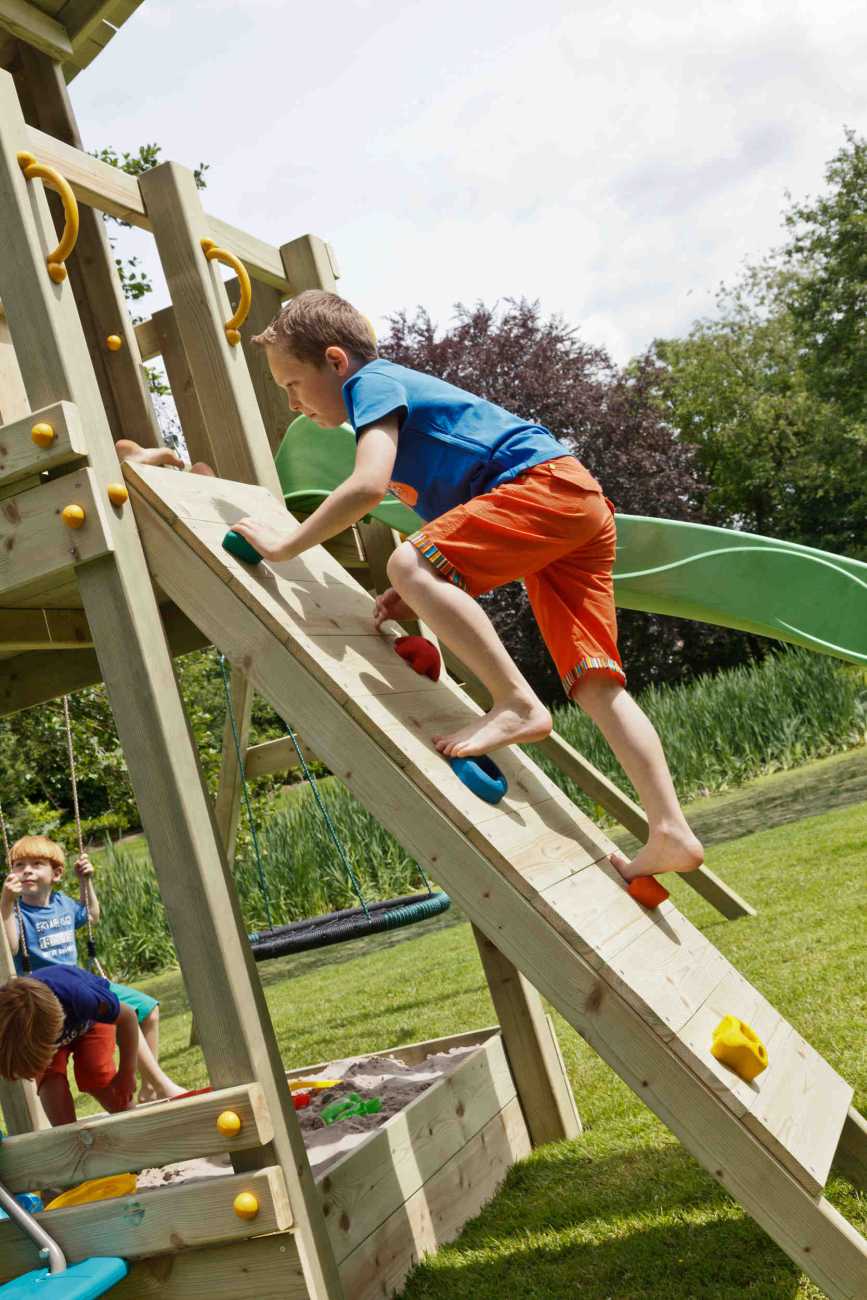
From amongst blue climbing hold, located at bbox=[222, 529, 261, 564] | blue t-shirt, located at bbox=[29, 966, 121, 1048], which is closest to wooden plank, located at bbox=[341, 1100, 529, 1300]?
blue t-shirt, located at bbox=[29, 966, 121, 1048]

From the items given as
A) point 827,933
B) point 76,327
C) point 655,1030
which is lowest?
point 827,933

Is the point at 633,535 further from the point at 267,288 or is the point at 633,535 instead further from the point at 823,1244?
the point at 823,1244

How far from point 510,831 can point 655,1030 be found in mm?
555

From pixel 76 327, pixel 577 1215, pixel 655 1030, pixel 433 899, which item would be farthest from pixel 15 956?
pixel 655 1030

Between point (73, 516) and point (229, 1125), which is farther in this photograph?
point (73, 516)

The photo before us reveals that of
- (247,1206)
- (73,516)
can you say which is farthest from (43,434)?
(247,1206)

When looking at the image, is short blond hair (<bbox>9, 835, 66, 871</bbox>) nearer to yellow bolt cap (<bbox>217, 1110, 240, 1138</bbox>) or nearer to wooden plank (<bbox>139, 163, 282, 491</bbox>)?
wooden plank (<bbox>139, 163, 282, 491</bbox>)

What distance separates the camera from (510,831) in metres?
2.66

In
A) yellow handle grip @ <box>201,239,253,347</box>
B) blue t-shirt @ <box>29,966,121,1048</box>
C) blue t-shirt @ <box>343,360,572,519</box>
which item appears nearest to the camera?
blue t-shirt @ <box>343,360,572,519</box>

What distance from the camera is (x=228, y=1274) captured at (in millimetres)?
2564

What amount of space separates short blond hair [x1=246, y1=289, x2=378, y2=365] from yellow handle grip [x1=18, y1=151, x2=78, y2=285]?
561mm

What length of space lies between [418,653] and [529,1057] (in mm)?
1633

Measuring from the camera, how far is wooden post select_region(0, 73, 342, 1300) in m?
2.65

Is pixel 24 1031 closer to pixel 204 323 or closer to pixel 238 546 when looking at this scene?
pixel 238 546
